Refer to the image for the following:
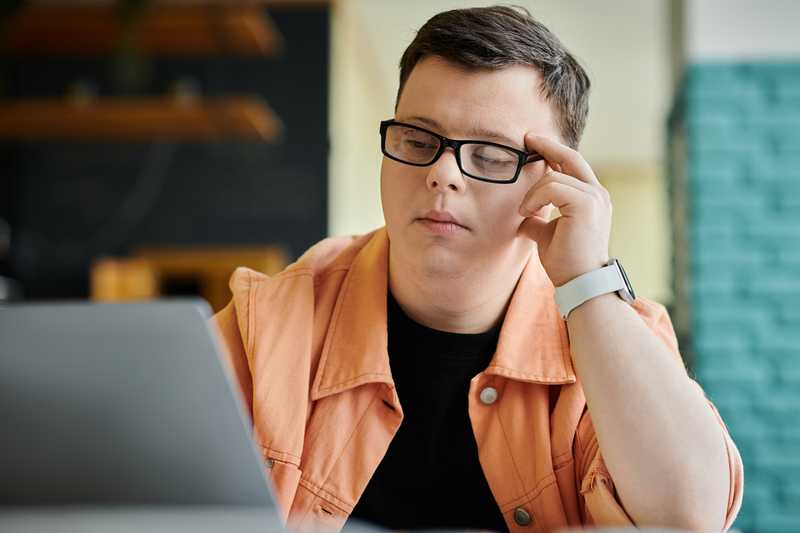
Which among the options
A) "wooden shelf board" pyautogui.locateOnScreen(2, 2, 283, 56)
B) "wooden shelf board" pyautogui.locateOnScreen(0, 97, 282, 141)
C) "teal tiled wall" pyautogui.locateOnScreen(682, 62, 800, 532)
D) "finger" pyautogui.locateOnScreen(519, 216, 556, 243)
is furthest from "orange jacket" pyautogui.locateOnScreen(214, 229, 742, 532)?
"wooden shelf board" pyautogui.locateOnScreen(2, 2, 283, 56)

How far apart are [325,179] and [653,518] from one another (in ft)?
16.6

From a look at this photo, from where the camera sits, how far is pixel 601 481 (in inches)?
39.3

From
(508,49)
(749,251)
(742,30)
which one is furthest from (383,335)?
(742,30)

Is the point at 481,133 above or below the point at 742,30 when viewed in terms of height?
below

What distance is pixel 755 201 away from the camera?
3680 mm

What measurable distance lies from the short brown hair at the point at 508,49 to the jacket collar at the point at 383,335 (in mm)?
230

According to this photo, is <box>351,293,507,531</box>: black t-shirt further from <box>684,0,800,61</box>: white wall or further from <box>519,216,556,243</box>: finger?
<box>684,0,800,61</box>: white wall

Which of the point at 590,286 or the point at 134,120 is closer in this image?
the point at 590,286

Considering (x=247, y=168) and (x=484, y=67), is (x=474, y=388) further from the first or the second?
(x=247, y=168)

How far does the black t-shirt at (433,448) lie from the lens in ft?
3.75

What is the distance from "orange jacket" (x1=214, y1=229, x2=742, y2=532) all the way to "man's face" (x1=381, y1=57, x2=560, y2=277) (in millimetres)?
117

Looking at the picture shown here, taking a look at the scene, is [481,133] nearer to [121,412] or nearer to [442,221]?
[442,221]

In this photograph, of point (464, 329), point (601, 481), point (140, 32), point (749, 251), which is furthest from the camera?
point (140, 32)

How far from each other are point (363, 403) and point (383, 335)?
10 cm
